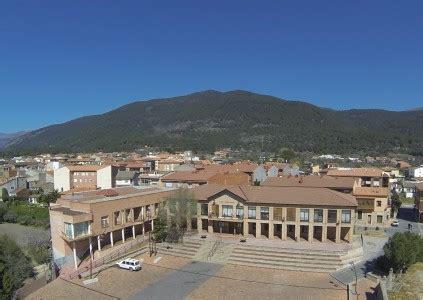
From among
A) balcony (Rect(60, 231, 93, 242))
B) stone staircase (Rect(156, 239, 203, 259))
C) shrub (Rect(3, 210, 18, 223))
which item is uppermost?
balcony (Rect(60, 231, 93, 242))

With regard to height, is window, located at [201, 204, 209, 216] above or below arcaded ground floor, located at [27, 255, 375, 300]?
above

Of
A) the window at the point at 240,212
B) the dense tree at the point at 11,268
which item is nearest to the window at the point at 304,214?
the window at the point at 240,212

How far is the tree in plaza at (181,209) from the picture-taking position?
48.4 metres

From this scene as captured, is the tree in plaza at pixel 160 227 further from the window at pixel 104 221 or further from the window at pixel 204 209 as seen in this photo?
the window at pixel 104 221

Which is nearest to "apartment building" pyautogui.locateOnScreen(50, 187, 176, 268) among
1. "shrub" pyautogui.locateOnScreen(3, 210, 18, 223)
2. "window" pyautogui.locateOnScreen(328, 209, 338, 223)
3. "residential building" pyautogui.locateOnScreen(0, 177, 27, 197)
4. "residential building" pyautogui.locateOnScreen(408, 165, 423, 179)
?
"window" pyautogui.locateOnScreen(328, 209, 338, 223)

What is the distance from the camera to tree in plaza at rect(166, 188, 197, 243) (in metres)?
48.4

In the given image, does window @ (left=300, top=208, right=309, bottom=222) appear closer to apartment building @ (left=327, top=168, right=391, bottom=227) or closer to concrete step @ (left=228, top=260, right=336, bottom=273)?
concrete step @ (left=228, top=260, right=336, bottom=273)

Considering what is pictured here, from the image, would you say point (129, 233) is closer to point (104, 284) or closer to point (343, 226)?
point (104, 284)

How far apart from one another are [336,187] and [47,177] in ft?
256

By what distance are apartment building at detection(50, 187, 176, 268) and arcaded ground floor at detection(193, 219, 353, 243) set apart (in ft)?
24.5

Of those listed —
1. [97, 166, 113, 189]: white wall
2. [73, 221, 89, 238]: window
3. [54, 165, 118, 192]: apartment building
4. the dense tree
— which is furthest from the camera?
Result: [54, 165, 118, 192]: apartment building

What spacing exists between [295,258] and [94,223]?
2145 centimetres

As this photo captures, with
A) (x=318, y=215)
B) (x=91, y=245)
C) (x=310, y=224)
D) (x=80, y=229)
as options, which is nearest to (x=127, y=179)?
(x=91, y=245)

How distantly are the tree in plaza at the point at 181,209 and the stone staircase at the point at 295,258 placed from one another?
8.60 meters
